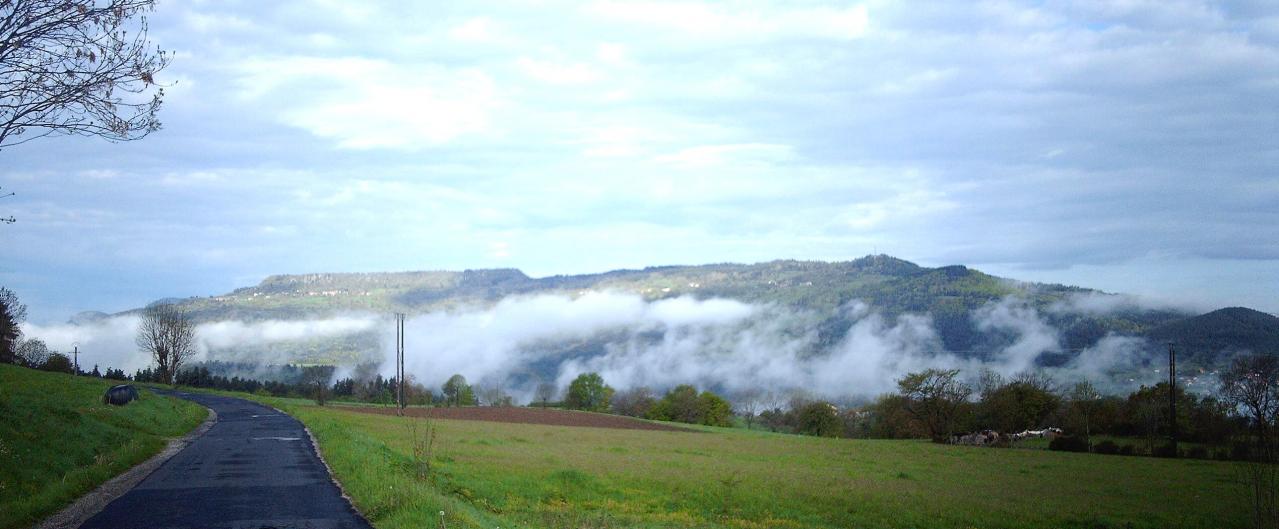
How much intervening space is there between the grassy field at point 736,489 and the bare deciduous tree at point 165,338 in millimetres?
67184

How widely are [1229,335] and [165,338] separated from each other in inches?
5054

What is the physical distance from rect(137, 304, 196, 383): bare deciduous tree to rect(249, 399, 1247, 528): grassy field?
67.2m

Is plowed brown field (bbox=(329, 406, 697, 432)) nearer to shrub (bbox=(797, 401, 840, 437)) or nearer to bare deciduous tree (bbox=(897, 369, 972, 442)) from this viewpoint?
bare deciduous tree (bbox=(897, 369, 972, 442))

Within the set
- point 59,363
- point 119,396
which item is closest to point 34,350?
point 59,363

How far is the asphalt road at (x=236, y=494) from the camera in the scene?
47.1 ft

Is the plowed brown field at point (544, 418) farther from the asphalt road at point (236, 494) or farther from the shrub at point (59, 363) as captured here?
the asphalt road at point (236, 494)

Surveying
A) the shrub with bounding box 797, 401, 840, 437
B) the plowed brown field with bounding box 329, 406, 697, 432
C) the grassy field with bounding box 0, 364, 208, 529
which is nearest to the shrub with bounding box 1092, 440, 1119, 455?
the plowed brown field with bounding box 329, 406, 697, 432

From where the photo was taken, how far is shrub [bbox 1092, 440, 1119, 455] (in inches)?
2469

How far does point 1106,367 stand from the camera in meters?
139

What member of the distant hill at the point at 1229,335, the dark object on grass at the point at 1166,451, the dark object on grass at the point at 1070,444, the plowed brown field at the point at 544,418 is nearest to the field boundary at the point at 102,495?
the plowed brown field at the point at 544,418

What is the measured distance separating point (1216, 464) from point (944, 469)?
1977cm

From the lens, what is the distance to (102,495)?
675 inches

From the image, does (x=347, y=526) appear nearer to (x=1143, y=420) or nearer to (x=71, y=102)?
(x=71, y=102)

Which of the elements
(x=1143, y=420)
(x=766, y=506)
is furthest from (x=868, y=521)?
(x=1143, y=420)
